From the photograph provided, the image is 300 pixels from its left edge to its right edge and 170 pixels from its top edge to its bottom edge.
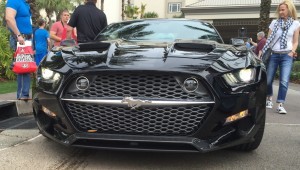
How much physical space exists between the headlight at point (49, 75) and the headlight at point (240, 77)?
138 centimetres

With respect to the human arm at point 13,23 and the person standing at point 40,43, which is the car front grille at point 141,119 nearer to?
the human arm at point 13,23

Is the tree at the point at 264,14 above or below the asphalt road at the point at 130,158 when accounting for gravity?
above

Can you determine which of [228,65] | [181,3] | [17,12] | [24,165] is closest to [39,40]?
[17,12]

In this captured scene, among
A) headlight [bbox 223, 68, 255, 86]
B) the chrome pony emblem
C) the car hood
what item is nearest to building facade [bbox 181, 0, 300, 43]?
the car hood

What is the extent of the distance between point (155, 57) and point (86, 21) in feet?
9.64

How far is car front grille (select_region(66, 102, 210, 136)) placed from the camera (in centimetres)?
308

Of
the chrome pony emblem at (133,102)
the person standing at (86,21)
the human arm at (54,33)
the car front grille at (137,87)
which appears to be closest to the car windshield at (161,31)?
the person standing at (86,21)

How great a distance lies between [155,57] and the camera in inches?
129

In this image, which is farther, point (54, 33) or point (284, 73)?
point (54, 33)

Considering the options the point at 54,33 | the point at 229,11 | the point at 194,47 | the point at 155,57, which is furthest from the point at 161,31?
the point at 229,11

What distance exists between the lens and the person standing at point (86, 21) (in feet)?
19.5

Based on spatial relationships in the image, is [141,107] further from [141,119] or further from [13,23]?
[13,23]

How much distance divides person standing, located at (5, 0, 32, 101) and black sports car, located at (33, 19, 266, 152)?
2.42 metres

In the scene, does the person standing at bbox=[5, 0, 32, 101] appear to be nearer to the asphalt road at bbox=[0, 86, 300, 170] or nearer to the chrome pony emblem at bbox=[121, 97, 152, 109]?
the asphalt road at bbox=[0, 86, 300, 170]
